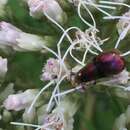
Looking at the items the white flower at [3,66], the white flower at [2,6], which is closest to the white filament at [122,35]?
the white flower at [3,66]

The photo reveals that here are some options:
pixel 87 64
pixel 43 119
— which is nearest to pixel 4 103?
pixel 43 119

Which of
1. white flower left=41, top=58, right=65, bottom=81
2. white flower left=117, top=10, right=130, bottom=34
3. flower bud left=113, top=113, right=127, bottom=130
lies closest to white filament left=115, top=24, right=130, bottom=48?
white flower left=117, top=10, right=130, bottom=34

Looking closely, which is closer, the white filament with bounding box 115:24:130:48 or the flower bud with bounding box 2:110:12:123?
the white filament with bounding box 115:24:130:48

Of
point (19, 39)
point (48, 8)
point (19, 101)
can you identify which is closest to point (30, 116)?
point (19, 101)

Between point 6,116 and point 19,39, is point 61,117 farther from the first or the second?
point 19,39

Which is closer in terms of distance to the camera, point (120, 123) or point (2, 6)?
point (120, 123)

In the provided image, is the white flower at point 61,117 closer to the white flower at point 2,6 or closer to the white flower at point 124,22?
the white flower at point 124,22

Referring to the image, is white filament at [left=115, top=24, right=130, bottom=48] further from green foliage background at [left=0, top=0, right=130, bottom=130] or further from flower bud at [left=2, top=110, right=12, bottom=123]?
flower bud at [left=2, top=110, right=12, bottom=123]
